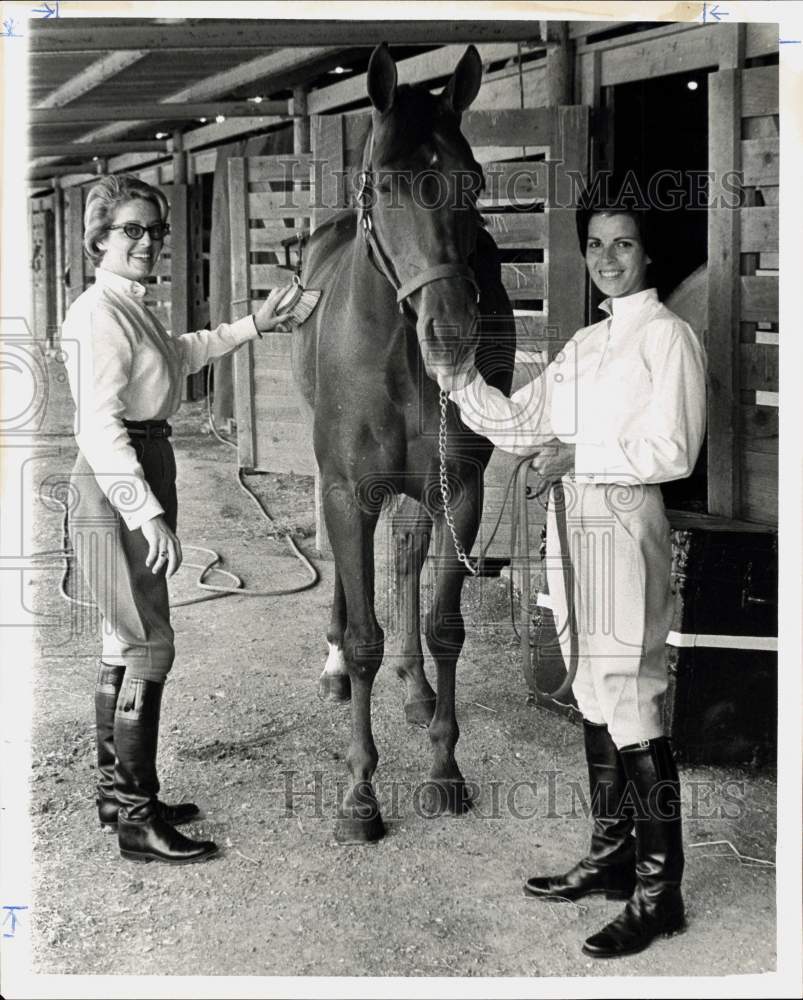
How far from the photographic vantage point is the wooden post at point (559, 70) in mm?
4754

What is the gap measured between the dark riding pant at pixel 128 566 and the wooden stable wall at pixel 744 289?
1877 millimetres

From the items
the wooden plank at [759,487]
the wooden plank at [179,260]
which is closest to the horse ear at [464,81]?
the wooden plank at [759,487]

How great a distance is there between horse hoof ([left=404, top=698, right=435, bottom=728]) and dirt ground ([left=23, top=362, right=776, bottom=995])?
5cm

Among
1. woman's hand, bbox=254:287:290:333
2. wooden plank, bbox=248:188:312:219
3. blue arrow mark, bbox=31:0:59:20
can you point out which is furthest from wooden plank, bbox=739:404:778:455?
wooden plank, bbox=248:188:312:219

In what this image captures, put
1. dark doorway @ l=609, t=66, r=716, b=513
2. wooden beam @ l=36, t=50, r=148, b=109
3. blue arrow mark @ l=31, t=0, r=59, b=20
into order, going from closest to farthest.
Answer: blue arrow mark @ l=31, t=0, r=59, b=20 → dark doorway @ l=609, t=66, r=716, b=513 → wooden beam @ l=36, t=50, r=148, b=109

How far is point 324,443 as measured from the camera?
3.28m

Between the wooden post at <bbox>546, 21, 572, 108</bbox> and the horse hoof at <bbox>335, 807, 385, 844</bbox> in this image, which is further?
the wooden post at <bbox>546, 21, 572, 108</bbox>

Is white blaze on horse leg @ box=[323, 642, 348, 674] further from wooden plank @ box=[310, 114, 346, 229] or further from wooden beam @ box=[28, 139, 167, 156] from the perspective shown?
wooden beam @ box=[28, 139, 167, 156]

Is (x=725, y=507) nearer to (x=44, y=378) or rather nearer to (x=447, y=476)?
(x=447, y=476)

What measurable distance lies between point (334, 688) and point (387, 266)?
187cm

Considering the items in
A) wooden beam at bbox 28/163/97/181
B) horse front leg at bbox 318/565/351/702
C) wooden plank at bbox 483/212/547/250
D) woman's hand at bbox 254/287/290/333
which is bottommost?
horse front leg at bbox 318/565/351/702

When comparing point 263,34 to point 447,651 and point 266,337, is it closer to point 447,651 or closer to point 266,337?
point 447,651

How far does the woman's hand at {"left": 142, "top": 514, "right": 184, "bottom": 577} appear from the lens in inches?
105

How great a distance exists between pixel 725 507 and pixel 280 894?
198 cm
